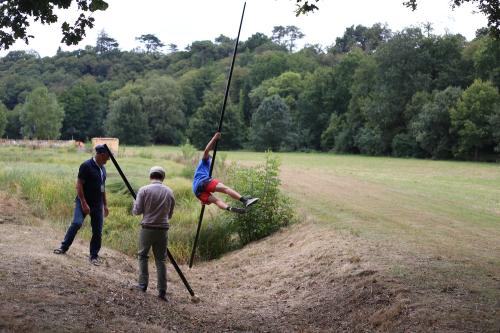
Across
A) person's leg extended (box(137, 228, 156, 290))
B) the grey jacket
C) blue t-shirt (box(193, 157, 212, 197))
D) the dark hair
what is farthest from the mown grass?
the dark hair

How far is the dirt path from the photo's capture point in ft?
24.7

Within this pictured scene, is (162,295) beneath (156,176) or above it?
beneath

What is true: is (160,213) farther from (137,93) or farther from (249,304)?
(137,93)

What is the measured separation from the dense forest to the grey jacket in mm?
43658

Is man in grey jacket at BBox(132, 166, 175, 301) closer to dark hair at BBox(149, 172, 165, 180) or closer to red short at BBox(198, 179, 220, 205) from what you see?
dark hair at BBox(149, 172, 165, 180)

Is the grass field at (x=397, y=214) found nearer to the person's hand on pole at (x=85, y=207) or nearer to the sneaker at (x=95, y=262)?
the sneaker at (x=95, y=262)

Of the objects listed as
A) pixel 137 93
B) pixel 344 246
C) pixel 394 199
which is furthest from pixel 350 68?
pixel 344 246

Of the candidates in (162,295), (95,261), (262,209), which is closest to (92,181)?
(95,261)

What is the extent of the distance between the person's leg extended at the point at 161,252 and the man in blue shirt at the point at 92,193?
1.99m

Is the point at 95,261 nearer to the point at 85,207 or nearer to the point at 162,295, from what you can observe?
the point at 85,207

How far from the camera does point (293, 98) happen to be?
108m

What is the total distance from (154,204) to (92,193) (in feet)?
7.58

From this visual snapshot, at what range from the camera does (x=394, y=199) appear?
2320 cm

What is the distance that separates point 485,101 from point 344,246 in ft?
175
